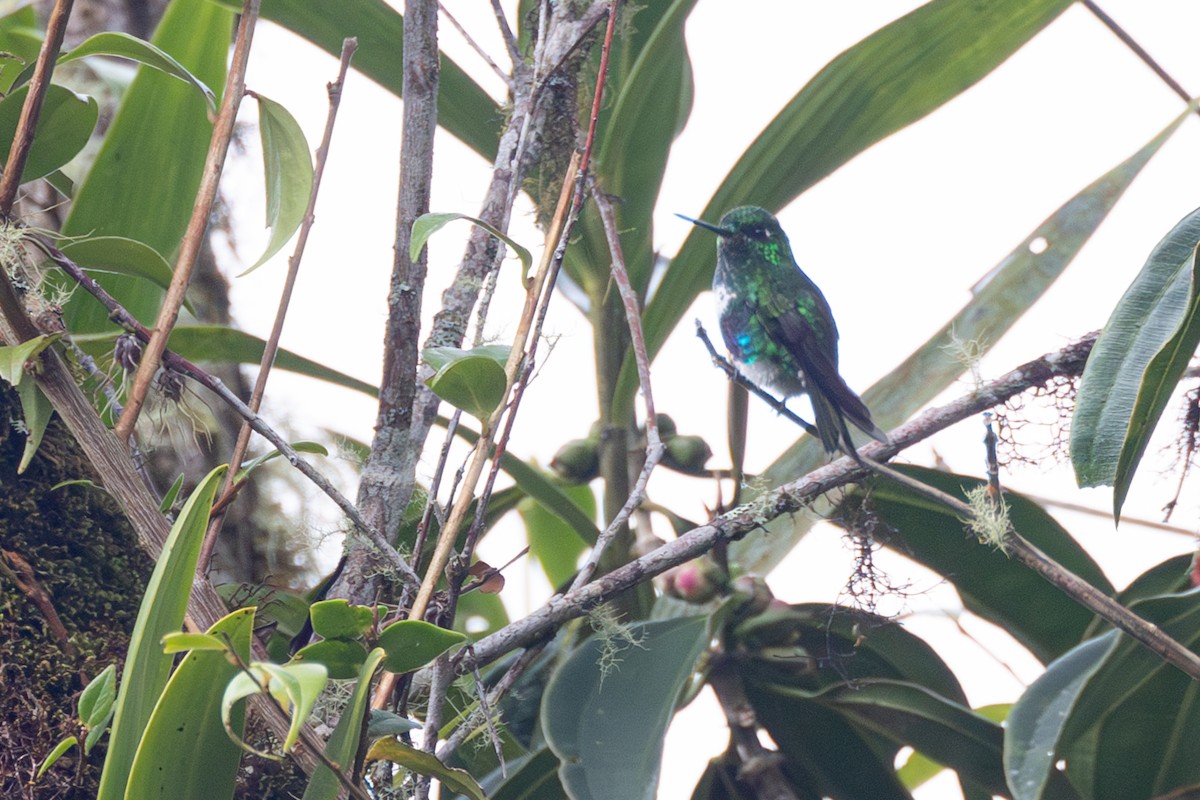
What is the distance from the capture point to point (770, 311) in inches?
67.2

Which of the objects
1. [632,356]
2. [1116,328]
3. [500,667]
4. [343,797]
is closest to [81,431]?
[343,797]

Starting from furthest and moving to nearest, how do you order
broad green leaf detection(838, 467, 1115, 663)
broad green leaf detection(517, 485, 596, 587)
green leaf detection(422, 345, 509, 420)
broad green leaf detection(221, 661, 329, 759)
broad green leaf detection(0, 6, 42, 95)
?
broad green leaf detection(517, 485, 596, 587), broad green leaf detection(838, 467, 1115, 663), broad green leaf detection(0, 6, 42, 95), green leaf detection(422, 345, 509, 420), broad green leaf detection(221, 661, 329, 759)

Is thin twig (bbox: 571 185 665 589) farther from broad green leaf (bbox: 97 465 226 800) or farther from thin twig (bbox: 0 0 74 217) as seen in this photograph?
thin twig (bbox: 0 0 74 217)

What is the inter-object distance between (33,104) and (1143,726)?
116cm

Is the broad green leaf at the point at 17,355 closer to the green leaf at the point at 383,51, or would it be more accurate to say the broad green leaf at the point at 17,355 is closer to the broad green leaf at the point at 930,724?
the green leaf at the point at 383,51

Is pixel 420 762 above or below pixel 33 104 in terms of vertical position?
below

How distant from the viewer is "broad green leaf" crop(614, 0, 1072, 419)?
1337 mm

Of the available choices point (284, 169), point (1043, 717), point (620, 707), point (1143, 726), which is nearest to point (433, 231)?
point (284, 169)

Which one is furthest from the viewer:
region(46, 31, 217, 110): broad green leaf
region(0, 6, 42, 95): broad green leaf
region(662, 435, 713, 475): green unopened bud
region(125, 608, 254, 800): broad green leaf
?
region(662, 435, 713, 475): green unopened bud

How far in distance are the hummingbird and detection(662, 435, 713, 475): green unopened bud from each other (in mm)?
162

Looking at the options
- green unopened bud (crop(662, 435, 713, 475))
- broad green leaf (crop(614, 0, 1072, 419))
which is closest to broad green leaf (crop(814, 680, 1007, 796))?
green unopened bud (crop(662, 435, 713, 475))

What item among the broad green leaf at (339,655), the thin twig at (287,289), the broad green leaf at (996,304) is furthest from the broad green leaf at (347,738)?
the broad green leaf at (996,304)

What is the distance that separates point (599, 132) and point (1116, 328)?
2.48ft

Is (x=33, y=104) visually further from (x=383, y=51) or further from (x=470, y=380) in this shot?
(x=383, y=51)
